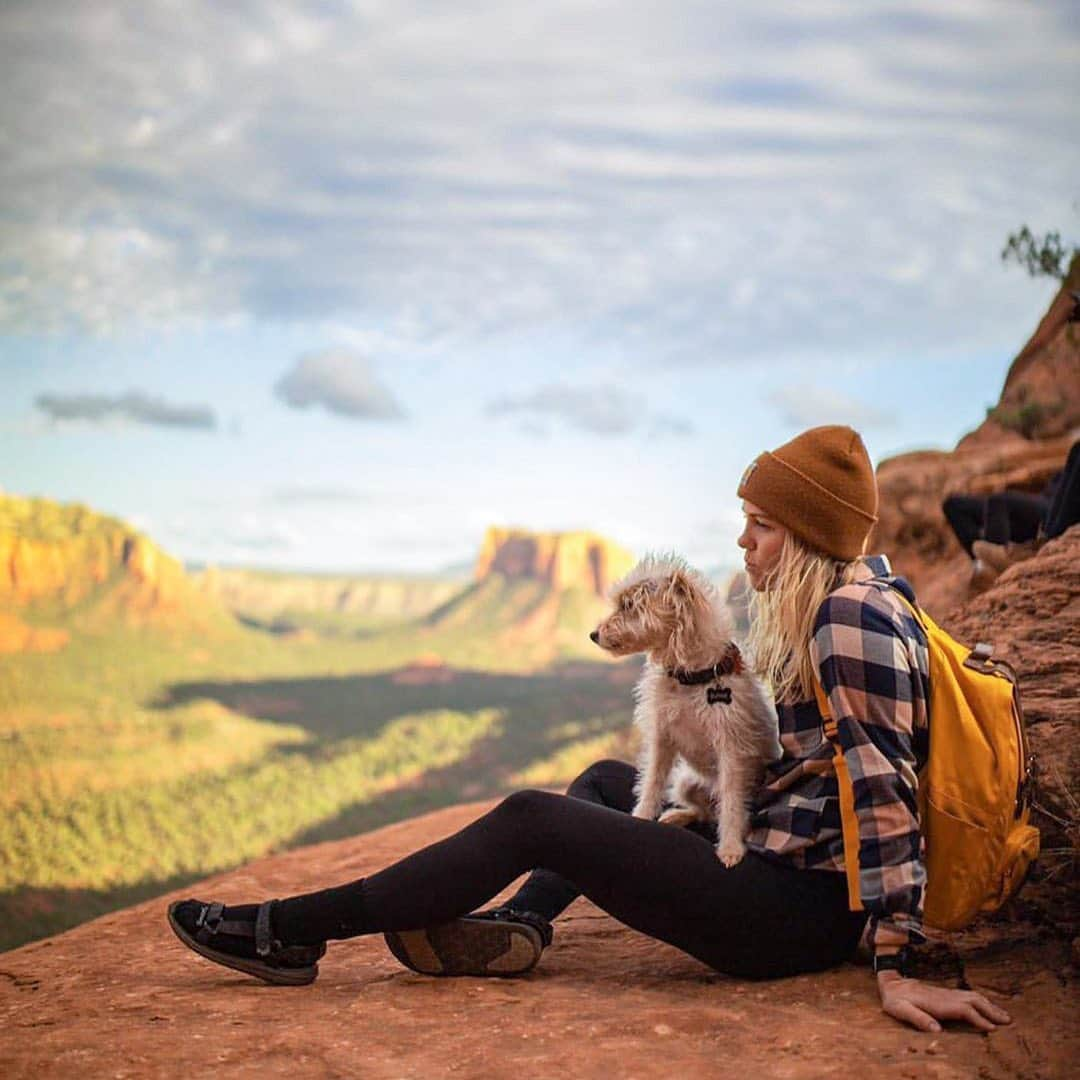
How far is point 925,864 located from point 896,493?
429 inches

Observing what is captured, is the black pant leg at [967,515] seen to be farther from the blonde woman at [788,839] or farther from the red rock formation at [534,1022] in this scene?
the blonde woman at [788,839]

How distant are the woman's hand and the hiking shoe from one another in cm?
118

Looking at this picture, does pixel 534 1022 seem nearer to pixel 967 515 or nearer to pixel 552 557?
pixel 967 515

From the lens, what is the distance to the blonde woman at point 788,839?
3.27m

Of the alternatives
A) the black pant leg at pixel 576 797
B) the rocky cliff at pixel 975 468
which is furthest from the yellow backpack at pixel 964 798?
the rocky cliff at pixel 975 468

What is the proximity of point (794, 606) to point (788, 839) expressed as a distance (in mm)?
735

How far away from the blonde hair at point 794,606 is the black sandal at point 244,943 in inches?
74.0

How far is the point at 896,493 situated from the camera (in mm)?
13750

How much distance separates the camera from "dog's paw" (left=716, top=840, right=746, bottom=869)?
3611 mm

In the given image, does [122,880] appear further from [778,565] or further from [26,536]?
[26,536]

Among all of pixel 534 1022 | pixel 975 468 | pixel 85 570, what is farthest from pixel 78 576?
pixel 534 1022

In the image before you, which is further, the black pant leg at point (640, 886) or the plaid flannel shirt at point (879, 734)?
the black pant leg at point (640, 886)

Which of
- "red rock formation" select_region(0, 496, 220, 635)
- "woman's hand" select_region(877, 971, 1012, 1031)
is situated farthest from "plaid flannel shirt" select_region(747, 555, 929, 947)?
"red rock formation" select_region(0, 496, 220, 635)

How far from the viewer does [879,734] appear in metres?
3.27
